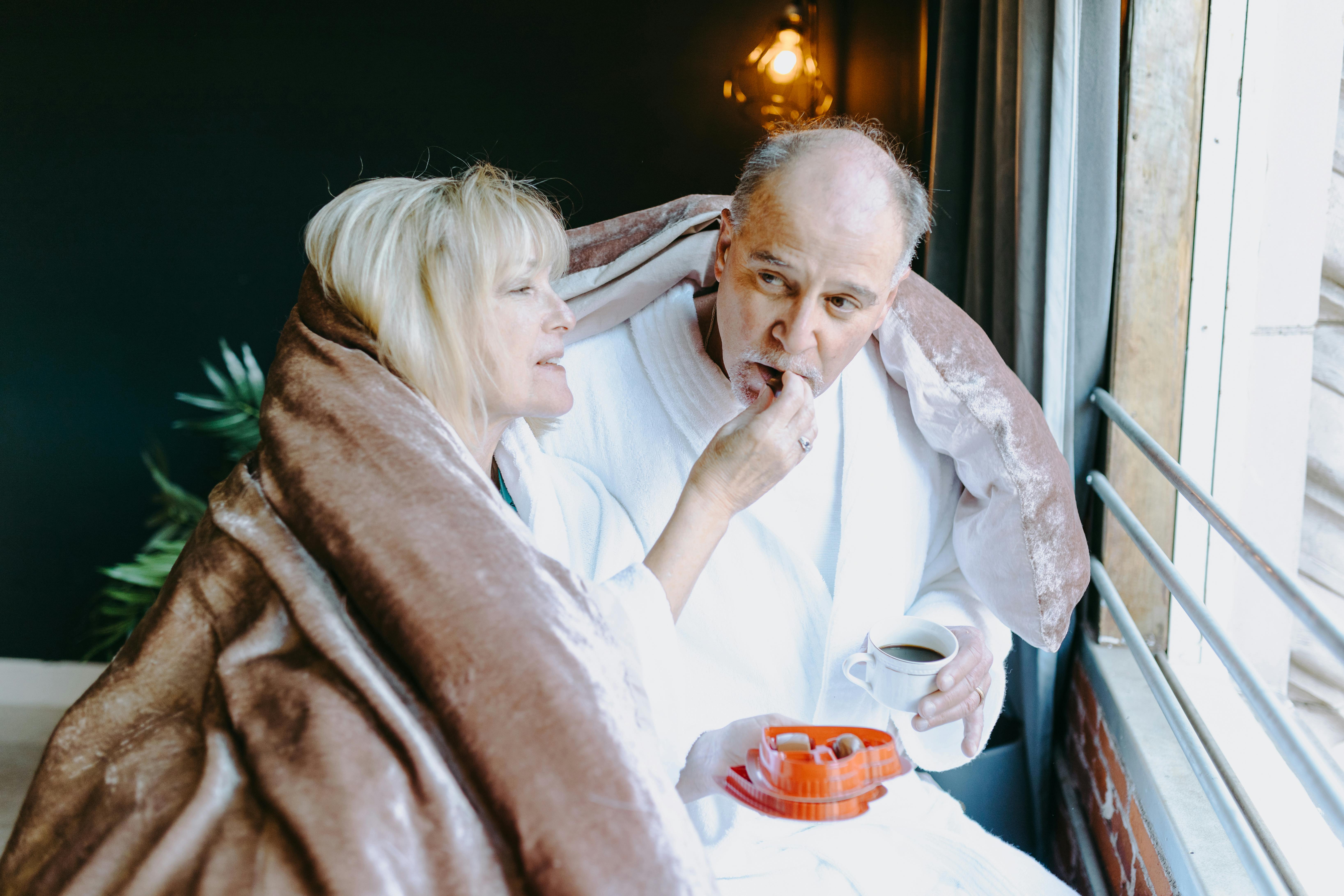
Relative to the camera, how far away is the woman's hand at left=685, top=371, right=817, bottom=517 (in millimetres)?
1226

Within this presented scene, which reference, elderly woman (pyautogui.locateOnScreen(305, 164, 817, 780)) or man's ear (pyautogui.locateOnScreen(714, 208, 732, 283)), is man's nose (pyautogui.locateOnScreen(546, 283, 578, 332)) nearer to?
elderly woman (pyautogui.locateOnScreen(305, 164, 817, 780))

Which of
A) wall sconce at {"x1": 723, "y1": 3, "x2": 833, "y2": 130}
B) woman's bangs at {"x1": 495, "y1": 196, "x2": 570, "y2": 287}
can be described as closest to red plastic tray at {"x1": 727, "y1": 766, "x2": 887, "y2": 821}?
woman's bangs at {"x1": 495, "y1": 196, "x2": 570, "y2": 287}

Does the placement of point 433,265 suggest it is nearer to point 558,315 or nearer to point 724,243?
point 558,315

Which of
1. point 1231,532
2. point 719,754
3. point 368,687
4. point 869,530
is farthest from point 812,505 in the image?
point 368,687

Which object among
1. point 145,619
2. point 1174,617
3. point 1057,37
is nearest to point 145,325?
point 145,619

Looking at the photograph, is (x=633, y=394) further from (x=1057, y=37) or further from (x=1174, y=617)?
(x=1174, y=617)

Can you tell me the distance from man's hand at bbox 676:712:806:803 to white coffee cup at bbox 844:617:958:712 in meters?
0.12

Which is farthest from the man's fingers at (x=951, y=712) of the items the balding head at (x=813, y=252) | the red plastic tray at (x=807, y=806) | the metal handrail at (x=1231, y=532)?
the balding head at (x=813, y=252)

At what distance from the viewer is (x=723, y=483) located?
1.23 metres

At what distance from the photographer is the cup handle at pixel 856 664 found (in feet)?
3.98

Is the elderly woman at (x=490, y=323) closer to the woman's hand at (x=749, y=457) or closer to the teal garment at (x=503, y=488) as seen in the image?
the woman's hand at (x=749, y=457)

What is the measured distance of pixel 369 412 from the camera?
954 mm

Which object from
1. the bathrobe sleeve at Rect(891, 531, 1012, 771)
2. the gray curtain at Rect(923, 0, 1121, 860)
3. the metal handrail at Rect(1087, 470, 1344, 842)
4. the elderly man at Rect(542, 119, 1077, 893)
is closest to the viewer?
the metal handrail at Rect(1087, 470, 1344, 842)

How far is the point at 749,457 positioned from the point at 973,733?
572 mm
